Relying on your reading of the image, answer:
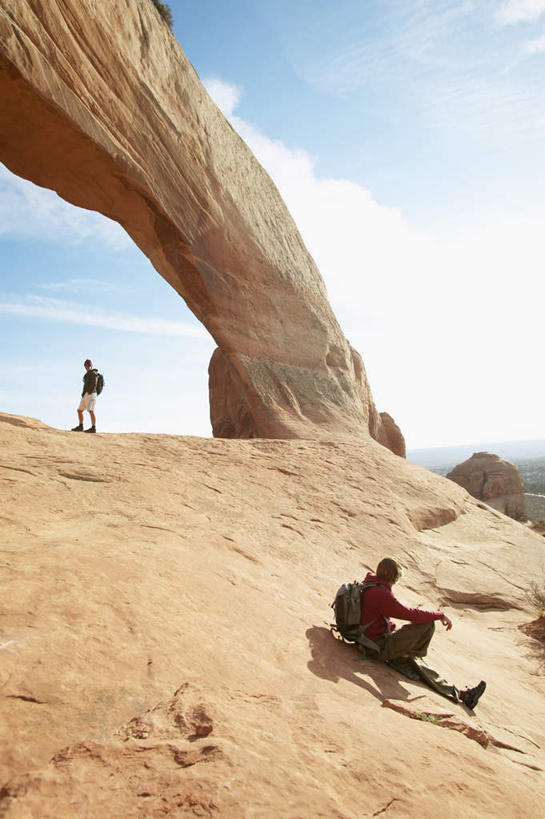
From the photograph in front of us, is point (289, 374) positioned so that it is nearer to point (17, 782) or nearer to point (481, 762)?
point (481, 762)

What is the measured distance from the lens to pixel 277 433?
11242mm

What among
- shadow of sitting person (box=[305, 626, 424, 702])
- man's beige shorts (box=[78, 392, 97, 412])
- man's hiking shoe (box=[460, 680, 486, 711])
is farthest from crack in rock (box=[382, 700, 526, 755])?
man's beige shorts (box=[78, 392, 97, 412])

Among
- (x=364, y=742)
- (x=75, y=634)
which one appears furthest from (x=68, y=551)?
(x=364, y=742)

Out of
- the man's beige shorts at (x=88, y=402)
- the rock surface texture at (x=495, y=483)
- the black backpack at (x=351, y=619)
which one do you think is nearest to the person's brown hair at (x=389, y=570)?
the black backpack at (x=351, y=619)

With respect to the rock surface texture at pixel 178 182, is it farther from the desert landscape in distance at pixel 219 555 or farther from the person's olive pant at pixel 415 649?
the person's olive pant at pixel 415 649

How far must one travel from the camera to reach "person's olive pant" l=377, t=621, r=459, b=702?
4344mm

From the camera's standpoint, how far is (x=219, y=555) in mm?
5207

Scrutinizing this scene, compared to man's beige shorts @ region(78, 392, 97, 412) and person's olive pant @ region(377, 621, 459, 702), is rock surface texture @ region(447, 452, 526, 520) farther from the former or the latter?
person's olive pant @ region(377, 621, 459, 702)

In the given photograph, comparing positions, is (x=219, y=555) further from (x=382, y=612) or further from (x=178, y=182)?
(x=178, y=182)

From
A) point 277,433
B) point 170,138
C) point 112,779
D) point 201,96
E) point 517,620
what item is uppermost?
point 201,96

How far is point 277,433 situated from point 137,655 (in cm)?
835

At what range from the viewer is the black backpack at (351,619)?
171 inches

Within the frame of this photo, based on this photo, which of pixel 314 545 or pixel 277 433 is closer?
pixel 314 545

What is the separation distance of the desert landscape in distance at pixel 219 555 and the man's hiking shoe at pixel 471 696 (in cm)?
14
